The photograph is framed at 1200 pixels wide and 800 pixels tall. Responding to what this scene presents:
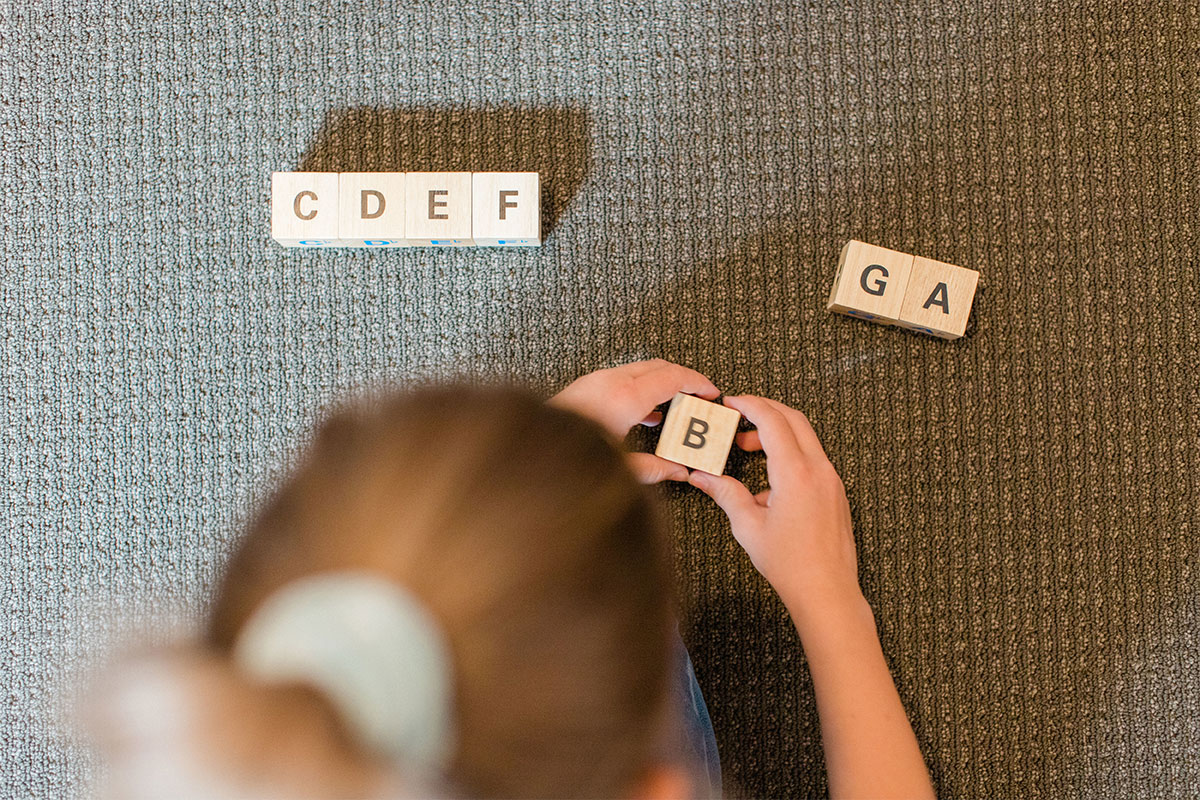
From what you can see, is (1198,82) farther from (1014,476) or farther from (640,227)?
(640,227)

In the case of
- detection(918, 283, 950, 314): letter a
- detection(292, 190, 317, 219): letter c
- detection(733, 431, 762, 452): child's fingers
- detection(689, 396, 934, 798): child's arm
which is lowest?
detection(689, 396, 934, 798): child's arm

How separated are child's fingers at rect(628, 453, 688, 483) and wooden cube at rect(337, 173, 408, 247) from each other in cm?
29

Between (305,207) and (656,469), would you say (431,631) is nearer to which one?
(656,469)

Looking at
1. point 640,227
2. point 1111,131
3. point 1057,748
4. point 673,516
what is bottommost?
point 1057,748

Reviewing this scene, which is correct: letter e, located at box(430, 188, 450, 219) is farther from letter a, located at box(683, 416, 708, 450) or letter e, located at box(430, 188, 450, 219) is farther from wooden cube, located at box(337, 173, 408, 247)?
letter a, located at box(683, 416, 708, 450)

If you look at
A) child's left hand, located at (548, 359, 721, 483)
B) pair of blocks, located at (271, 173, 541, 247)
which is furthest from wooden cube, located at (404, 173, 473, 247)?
child's left hand, located at (548, 359, 721, 483)

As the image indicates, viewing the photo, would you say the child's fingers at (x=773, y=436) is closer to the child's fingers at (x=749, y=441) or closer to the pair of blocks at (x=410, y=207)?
the child's fingers at (x=749, y=441)

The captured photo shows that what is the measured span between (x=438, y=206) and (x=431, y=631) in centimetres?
45

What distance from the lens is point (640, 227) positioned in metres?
0.74

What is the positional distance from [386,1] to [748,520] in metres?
0.59

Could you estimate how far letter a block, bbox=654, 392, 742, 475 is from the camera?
675 millimetres

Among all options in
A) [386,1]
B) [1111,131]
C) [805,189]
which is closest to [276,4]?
[386,1]

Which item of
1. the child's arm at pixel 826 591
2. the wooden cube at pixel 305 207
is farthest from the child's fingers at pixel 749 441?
the wooden cube at pixel 305 207

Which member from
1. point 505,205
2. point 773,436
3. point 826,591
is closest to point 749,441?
point 773,436
